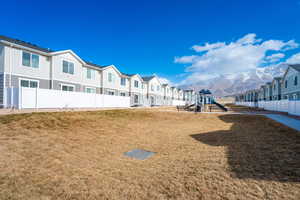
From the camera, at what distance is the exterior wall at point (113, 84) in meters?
22.8

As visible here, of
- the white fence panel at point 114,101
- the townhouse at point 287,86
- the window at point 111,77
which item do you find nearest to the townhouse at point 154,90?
the window at point 111,77

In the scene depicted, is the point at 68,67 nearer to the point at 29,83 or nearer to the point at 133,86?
the point at 29,83


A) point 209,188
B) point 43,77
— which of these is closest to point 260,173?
point 209,188

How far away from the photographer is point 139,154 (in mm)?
4691

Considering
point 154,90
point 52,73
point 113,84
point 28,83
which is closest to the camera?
point 28,83

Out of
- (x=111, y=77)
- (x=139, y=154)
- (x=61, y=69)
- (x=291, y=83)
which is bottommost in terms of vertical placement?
(x=139, y=154)

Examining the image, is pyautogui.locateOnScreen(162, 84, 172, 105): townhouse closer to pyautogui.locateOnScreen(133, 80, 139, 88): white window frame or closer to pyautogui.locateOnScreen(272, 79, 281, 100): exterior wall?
pyautogui.locateOnScreen(133, 80, 139, 88): white window frame

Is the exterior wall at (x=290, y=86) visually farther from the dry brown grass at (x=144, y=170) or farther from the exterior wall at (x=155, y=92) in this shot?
the exterior wall at (x=155, y=92)

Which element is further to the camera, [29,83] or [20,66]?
[29,83]

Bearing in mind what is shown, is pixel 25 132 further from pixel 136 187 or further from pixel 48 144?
pixel 136 187

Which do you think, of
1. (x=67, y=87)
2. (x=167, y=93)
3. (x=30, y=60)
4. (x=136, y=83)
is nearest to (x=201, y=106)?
(x=136, y=83)

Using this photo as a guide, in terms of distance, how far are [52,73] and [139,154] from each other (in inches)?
631

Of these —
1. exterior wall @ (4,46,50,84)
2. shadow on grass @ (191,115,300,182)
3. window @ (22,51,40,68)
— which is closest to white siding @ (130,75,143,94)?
exterior wall @ (4,46,50,84)

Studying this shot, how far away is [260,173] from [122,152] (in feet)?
12.4
